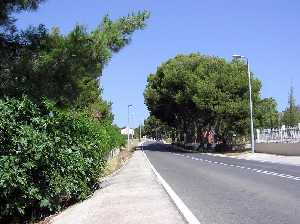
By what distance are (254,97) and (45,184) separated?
185 feet

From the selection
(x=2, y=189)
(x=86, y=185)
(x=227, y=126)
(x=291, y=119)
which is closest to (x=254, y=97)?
(x=227, y=126)

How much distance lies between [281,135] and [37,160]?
127 ft

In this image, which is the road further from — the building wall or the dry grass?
the building wall

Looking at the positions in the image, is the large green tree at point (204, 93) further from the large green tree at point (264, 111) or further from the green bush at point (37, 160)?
the green bush at point (37, 160)

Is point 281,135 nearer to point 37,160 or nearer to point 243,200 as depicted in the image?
point 243,200

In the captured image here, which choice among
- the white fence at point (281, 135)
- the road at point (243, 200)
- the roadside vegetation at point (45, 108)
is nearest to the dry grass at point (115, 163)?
the road at point (243, 200)

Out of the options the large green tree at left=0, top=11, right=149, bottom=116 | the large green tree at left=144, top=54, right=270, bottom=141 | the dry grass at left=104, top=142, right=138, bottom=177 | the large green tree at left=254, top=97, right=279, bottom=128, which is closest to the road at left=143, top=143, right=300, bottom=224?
the large green tree at left=0, top=11, right=149, bottom=116

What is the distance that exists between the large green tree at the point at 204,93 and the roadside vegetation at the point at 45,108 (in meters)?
48.5

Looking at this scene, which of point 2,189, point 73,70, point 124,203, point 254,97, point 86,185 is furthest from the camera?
point 254,97

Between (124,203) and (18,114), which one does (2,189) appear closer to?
(18,114)

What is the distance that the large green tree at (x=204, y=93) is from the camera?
64188mm

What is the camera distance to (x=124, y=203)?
44.0ft

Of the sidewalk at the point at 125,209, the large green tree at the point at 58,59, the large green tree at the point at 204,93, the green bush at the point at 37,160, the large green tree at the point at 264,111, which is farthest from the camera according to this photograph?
the large green tree at the point at 264,111

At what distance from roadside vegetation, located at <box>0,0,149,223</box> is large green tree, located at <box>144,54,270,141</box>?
48474mm
